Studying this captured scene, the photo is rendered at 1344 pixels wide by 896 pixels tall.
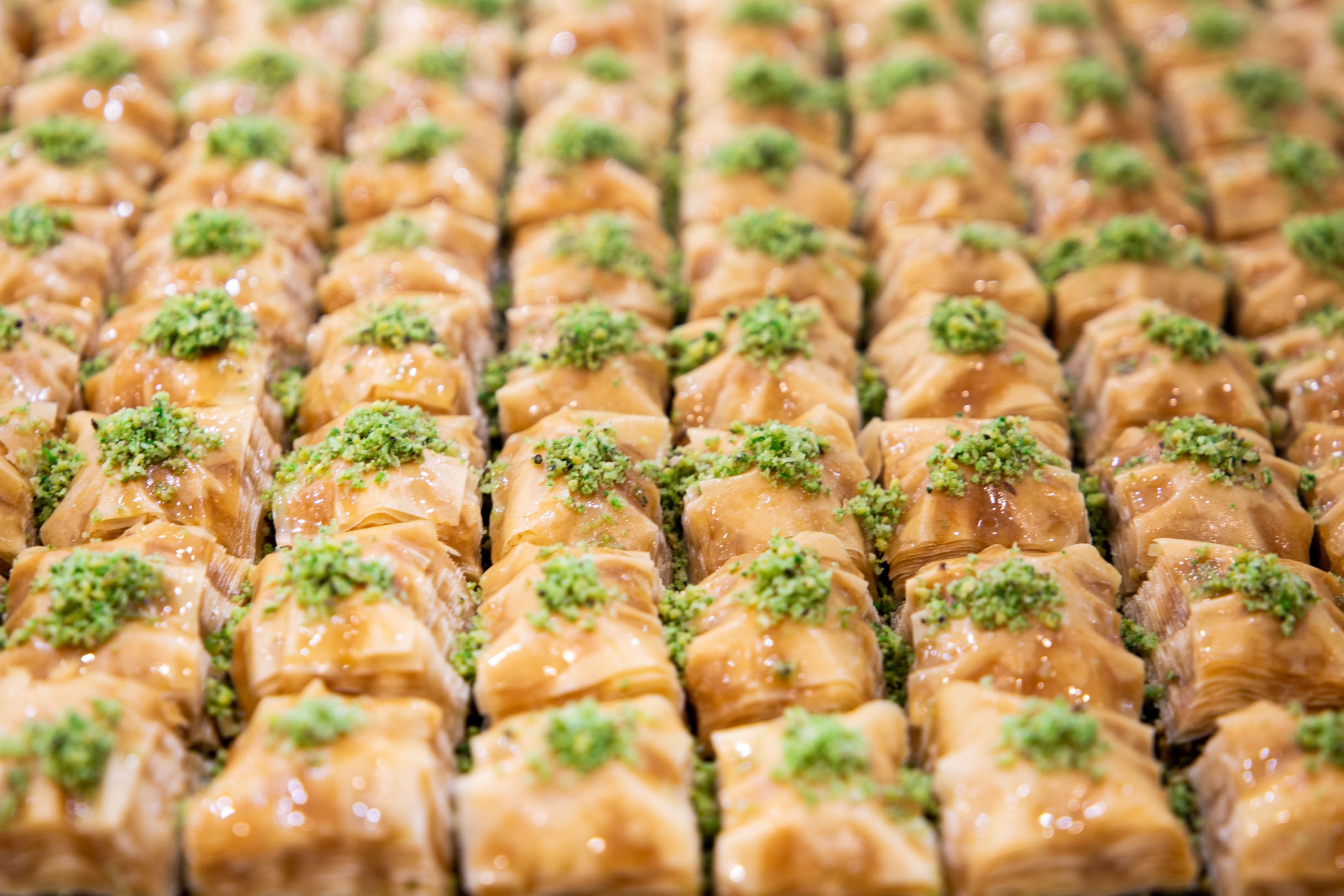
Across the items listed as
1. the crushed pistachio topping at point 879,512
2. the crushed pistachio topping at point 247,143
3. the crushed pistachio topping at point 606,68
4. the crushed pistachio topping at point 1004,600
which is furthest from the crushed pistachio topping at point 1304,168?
the crushed pistachio topping at point 247,143

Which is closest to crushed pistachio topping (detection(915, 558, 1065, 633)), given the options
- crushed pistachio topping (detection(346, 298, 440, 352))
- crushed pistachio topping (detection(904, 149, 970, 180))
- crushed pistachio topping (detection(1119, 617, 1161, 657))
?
crushed pistachio topping (detection(1119, 617, 1161, 657))

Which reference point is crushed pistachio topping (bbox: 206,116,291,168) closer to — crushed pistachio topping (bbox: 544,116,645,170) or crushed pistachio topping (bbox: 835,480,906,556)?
crushed pistachio topping (bbox: 544,116,645,170)

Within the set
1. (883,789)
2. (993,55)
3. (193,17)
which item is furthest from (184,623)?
(993,55)

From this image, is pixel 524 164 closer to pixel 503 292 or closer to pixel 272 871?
pixel 503 292

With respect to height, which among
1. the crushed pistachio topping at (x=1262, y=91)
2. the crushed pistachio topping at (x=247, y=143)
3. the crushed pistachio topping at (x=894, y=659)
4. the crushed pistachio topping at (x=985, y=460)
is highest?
the crushed pistachio topping at (x=1262, y=91)

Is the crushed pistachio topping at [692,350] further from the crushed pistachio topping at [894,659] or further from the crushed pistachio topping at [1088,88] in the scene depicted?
the crushed pistachio topping at [1088,88]

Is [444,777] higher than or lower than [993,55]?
lower
